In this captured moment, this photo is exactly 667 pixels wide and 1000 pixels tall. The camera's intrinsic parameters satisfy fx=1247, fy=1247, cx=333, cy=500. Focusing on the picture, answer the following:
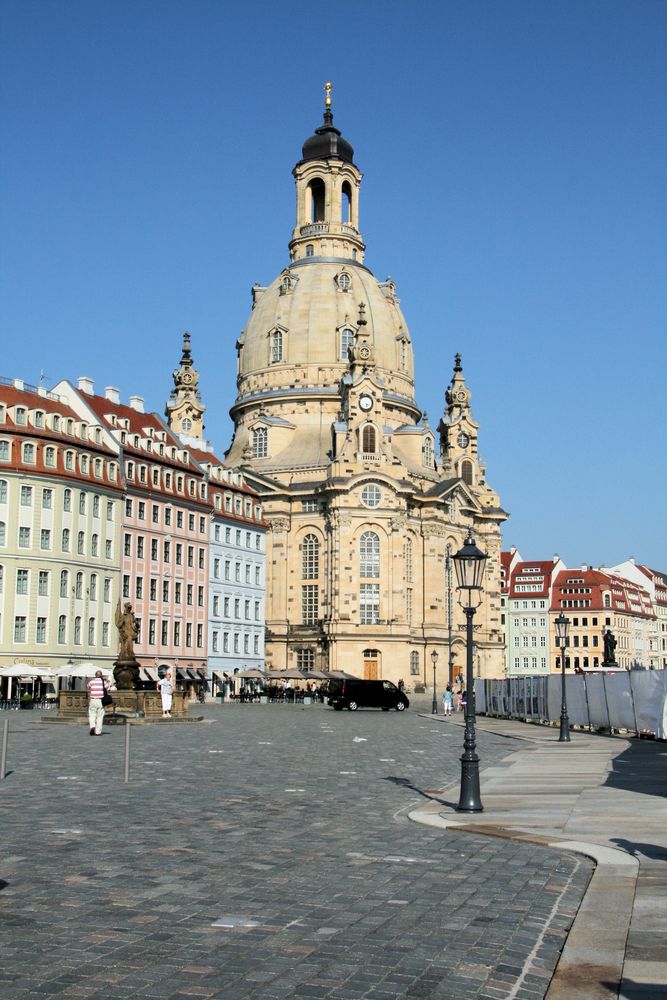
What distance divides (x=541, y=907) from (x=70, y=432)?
6914 centimetres

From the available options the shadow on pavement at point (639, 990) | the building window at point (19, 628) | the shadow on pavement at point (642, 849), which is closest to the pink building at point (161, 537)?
the building window at point (19, 628)

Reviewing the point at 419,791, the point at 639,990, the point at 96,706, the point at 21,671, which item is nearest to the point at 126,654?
the point at 96,706

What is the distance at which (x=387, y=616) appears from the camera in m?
112

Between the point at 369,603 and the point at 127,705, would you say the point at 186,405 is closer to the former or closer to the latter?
the point at 369,603

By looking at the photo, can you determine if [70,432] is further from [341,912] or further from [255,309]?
[341,912]

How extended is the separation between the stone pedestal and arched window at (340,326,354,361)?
250 feet

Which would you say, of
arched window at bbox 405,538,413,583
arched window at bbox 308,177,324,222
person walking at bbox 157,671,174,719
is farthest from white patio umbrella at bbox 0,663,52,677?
arched window at bbox 308,177,324,222

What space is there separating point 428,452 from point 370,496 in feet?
58.1

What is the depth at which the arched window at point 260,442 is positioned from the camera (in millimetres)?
122750

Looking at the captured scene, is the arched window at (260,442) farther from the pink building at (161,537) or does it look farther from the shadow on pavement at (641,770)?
the shadow on pavement at (641,770)

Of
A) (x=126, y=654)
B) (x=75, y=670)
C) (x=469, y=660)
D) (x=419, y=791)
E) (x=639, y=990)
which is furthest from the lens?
(x=75, y=670)

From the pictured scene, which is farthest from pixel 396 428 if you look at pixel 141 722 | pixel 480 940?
pixel 480 940

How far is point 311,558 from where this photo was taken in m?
116

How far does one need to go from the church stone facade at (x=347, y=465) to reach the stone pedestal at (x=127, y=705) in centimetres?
5962
